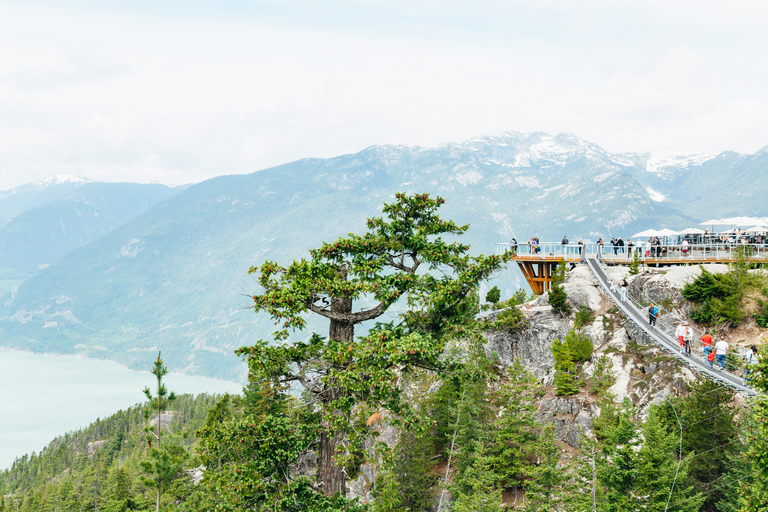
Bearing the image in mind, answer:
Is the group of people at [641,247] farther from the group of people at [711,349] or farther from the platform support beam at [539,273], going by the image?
the group of people at [711,349]

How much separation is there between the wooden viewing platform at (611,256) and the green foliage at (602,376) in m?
10.7

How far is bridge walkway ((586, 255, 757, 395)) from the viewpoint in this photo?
21.9m

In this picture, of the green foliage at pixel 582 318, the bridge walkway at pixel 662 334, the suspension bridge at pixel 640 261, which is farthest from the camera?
the green foliage at pixel 582 318

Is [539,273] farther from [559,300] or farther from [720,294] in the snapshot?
[720,294]

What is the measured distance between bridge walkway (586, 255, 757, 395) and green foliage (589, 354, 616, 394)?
2682 millimetres

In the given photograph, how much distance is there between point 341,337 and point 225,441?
13.5 feet

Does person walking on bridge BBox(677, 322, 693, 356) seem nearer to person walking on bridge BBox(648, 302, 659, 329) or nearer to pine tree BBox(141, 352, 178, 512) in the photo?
person walking on bridge BBox(648, 302, 659, 329)

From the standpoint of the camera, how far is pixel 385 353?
13.3 metres

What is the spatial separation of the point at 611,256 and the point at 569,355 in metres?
14.0

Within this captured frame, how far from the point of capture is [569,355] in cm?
2902

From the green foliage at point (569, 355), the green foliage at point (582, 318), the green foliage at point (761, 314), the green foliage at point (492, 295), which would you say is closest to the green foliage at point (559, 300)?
the green foliage at point (582, 318)

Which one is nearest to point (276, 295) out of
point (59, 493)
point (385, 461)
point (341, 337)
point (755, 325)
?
point (341, 337)

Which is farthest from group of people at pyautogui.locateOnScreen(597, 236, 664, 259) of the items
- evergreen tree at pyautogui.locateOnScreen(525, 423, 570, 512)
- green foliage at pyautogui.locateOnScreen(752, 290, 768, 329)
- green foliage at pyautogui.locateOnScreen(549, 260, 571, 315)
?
evergreen tree at pyautogui.locateOnScreen(525, 423, 570, 512)

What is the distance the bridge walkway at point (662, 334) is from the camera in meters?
21.9
